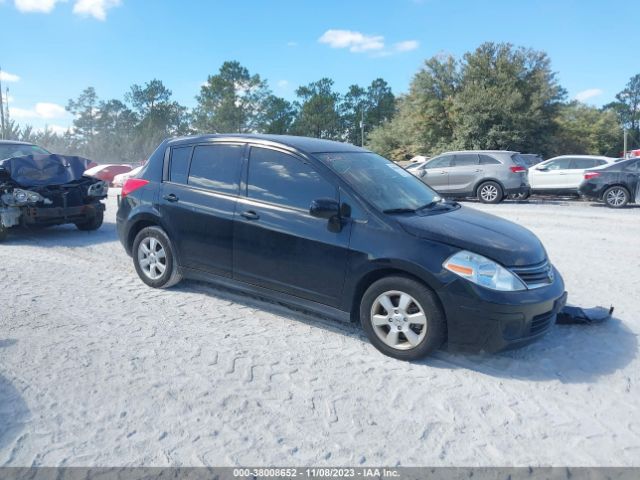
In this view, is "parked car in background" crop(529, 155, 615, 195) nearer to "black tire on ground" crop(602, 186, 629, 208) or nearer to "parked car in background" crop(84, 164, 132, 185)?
"black tire on ground" crop(602, 186, 629, 208)

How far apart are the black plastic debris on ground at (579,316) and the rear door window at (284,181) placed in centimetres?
240

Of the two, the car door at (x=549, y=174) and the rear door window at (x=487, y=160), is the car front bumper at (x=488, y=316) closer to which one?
the rear door window at (x=487, y=160)

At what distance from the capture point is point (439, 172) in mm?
15789

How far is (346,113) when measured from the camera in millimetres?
97625

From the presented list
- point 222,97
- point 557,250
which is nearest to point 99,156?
point 222,97

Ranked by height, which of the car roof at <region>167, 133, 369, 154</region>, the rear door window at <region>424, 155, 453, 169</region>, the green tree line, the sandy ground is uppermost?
the green tree line

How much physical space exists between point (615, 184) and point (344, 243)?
43.4 ft

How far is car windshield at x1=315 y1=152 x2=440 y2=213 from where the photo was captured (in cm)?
418

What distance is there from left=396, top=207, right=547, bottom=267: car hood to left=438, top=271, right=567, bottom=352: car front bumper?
290 millimetres

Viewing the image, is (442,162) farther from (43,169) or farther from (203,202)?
(203,202)

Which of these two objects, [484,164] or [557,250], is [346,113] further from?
[557,250]

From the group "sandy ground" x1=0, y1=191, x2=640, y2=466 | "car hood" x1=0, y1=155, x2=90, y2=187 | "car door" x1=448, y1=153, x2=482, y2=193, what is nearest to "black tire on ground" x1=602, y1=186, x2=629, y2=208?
"car door" x1=448, y1=153, x2=482, y2=193

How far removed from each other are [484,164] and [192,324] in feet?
41.7

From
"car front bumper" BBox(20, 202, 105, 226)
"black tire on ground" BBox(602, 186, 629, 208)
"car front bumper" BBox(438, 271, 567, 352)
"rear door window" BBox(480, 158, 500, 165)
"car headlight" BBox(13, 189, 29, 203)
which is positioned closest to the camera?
"car front bumper" BBox(438, 271, 567, 352)
